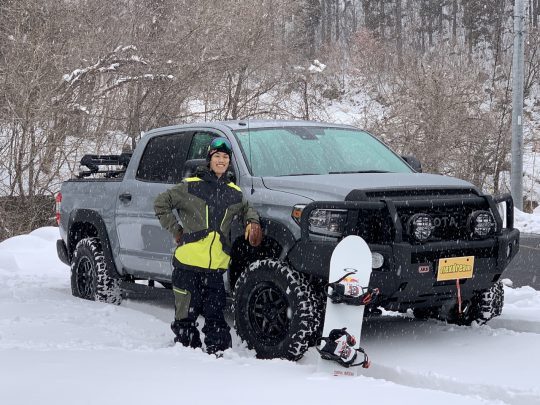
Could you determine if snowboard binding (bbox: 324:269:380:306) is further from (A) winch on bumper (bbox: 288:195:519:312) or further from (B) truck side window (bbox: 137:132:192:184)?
(B) truck side window (bbox: 137:132:192:184)

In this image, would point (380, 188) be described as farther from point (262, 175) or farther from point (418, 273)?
point (262, 175)

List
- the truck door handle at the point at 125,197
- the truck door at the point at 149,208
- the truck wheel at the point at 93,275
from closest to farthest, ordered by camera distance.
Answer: the truck door at the point at 149,208 < the truck door handle at the point at 125,197 < the truck wheel at the point at 93,275

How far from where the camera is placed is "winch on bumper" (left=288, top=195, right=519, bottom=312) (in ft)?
18.9

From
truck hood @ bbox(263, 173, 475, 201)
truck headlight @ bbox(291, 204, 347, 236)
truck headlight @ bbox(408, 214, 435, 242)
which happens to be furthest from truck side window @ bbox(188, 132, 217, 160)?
truck headlight @ bbox(408, 214, 435, 242)

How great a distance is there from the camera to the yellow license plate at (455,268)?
5988mm

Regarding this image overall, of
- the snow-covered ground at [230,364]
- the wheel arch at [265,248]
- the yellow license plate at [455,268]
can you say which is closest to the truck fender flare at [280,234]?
the wheel arch at [265,248]

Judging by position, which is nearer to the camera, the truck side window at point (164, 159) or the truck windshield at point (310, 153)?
the truck windshield at point (310, 153)

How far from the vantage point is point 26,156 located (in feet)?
53.4

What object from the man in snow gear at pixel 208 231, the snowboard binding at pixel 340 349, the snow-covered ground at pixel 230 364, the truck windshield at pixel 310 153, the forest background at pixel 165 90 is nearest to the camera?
the snow-covered ground at pixel 230 364

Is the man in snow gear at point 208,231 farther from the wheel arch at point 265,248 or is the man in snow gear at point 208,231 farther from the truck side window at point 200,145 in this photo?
the truck side window at point 200,145

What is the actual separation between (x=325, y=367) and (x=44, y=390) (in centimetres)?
171

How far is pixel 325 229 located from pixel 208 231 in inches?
33.1

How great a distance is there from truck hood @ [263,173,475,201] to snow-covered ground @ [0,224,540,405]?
1148 millimetres

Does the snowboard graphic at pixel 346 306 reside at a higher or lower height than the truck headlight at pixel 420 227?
lower
